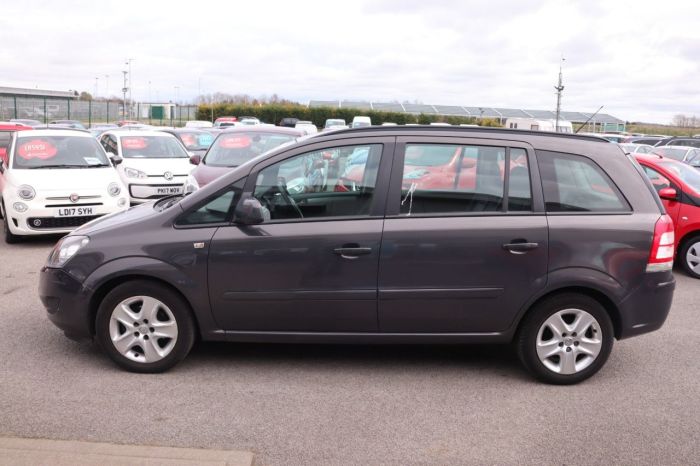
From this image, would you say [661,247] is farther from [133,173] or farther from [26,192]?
[133,173]

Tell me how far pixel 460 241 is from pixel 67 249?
9.23ft

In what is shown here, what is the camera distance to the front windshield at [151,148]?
44.6 ft

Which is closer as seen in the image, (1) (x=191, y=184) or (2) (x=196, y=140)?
(1) (x=191, y=184)

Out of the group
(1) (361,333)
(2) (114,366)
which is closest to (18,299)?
(2) (114,366)

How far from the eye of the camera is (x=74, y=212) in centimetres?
946

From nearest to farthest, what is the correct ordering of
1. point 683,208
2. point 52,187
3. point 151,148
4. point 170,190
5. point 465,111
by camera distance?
point 683,208 → point 52,187 → point 170,190 → point 151,148 → point 465,111

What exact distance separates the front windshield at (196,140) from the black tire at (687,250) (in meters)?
14.5

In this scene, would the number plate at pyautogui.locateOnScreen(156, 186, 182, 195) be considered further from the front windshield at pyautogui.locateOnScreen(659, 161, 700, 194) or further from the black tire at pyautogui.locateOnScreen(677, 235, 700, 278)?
the black tire at pyautogui.locateOnScreen(677, 235, 700, 278)

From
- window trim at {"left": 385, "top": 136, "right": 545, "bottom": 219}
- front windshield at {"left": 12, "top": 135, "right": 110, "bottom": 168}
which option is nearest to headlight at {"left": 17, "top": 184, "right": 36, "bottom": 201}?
front windshield at {"left": 12, "top": 135, "right": 110, "bottom": 168}

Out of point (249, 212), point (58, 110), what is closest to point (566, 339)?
point (249, 212)

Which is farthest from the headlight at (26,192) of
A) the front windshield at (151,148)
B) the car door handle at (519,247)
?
the car door handle at (519,247)

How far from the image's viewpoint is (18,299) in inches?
263

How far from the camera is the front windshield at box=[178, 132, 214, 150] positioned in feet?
66.8

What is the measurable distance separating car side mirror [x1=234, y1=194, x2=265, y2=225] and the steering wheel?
20cm
